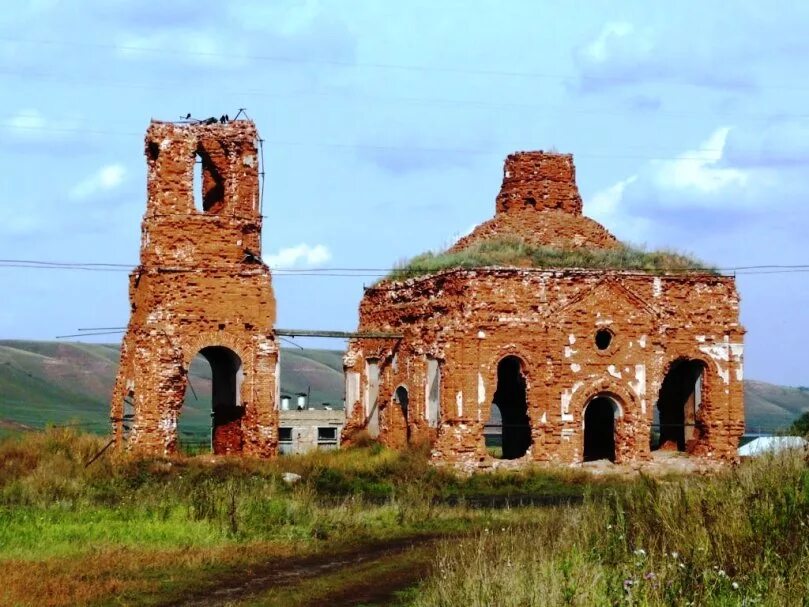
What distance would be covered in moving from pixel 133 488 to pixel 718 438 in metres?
14.0

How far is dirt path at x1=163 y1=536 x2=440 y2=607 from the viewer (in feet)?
Result: 43.8

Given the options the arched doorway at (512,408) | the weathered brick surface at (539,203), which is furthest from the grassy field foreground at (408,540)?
the weathered brick surface at (539,203)

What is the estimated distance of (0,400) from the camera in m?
70.0

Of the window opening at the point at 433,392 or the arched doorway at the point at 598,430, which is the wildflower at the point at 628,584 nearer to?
the window opening at the point at 433,392

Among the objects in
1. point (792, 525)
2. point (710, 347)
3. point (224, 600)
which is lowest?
point (224, 600)

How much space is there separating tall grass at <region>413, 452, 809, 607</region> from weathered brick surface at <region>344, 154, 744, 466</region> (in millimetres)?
14033

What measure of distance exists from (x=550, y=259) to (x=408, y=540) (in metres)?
13.8

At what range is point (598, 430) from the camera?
110 ft

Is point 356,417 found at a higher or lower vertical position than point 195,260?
lower

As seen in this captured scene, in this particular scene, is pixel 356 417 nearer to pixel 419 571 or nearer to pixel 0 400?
pixel 419 571

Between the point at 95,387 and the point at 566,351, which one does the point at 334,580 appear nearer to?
the point at 566,351

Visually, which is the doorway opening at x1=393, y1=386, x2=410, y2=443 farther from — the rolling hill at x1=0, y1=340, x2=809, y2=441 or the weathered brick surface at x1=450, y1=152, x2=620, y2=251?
the rolling hill at x1=0, y1=340, x2=809, y2=441

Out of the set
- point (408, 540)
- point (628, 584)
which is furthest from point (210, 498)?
point (628, 584)

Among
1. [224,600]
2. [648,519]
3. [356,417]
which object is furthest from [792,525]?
[356,417]
